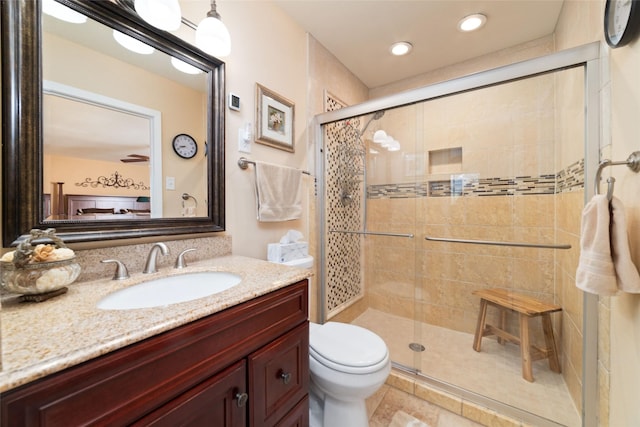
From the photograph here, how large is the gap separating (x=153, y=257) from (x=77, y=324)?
0.46m

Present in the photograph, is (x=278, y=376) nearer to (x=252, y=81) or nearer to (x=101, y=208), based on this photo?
(x=101, y=208)

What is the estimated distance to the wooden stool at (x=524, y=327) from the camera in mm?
1554

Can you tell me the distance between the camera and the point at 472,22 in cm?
175

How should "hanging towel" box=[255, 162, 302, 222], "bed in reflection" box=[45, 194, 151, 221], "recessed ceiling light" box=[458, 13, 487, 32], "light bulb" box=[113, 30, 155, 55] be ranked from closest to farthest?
1. "bed in reflection" box=[45, 194, 151, 221]
2. "light bulb" box=[113, 30, 155, 55]
3. "hanging towel" box=[255, 162, 302, 222]
4. "recessed ceiling light" box=[458, 13, 487, 32]

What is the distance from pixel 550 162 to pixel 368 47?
159cm

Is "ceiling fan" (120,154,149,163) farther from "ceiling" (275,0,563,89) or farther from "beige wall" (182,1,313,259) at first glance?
"ceiling" (275,0,563,89)

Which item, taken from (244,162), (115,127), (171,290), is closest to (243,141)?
(244,162)

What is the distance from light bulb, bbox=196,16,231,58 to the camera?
3.50 ft

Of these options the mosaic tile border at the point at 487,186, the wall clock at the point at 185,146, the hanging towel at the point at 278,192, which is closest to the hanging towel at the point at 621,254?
the mosaic tile border at the point at 487,186

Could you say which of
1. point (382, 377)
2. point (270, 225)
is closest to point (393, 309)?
A: point (382, 377)

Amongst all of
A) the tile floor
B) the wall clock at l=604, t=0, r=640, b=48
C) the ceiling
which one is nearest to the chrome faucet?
the tile floor

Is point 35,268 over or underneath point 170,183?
underneath

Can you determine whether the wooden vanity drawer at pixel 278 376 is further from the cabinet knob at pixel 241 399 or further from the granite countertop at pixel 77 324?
the granite countertop at pixel 77 324

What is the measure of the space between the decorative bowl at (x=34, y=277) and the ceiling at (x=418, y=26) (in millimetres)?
1825
